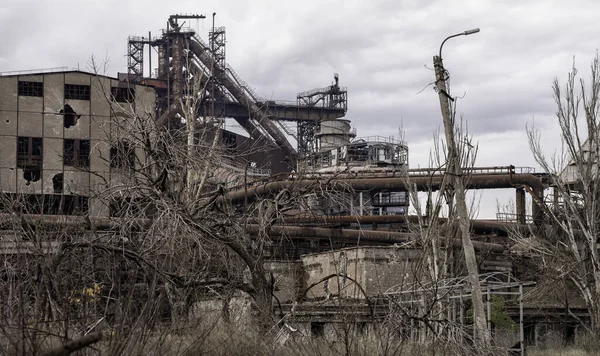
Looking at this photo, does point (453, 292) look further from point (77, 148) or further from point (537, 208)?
point (77, 148)

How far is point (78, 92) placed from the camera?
117 feet

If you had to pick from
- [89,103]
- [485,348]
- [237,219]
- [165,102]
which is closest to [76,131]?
[89,103]

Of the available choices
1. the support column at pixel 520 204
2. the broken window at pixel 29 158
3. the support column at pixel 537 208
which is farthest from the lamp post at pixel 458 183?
the broken window at pixel 29 158

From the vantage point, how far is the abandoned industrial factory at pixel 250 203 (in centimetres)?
1134

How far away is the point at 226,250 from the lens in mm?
12141

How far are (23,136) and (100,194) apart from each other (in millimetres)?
25802

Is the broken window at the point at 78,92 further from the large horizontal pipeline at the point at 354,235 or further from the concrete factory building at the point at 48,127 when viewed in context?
the large horizontal pipeline at the point at 354,235

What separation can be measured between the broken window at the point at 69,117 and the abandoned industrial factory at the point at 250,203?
0.06 meters

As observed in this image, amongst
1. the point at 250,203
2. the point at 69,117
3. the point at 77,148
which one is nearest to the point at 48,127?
the point at 69,117

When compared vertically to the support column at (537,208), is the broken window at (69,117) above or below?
above

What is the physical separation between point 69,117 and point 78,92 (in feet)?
4.06

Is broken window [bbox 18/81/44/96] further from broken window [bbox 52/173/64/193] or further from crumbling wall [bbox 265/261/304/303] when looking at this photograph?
crumbling wall [bbox 265/261/304/303]

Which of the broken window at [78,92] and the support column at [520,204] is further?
the broken window at [78,92]

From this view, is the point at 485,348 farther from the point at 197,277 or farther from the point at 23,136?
the point at 23,136
